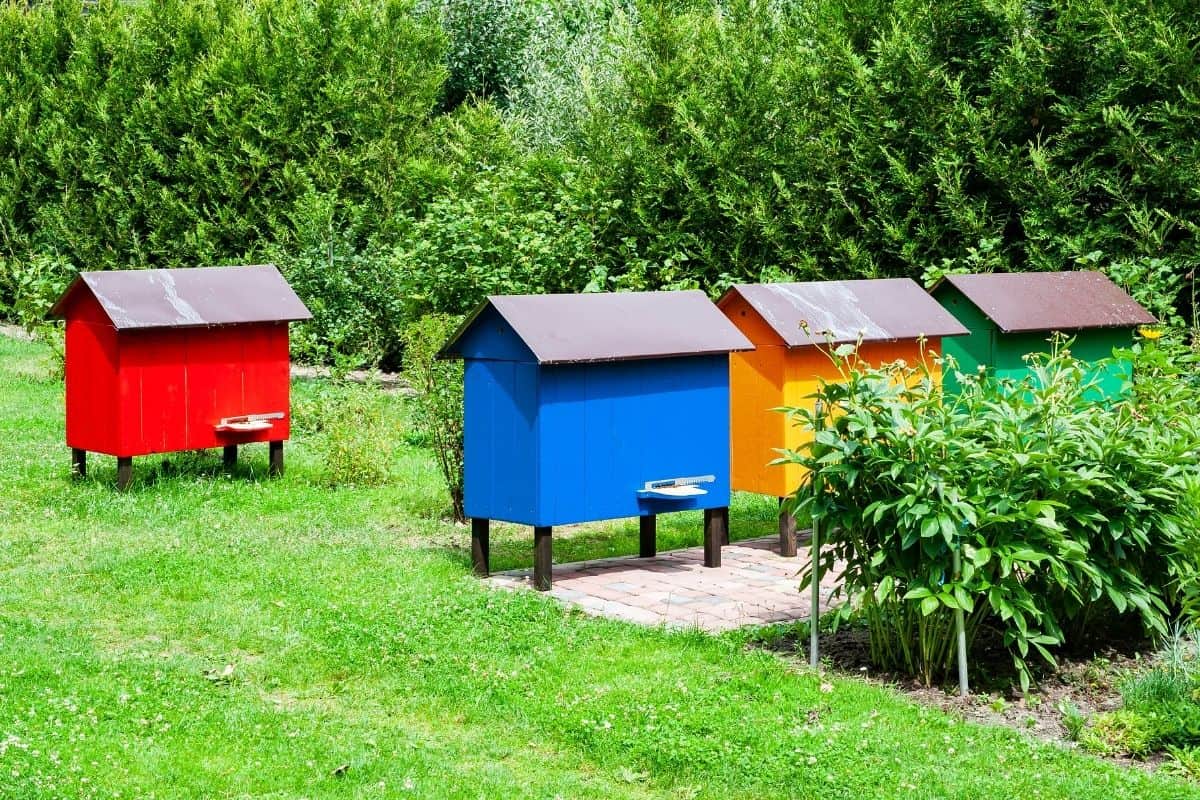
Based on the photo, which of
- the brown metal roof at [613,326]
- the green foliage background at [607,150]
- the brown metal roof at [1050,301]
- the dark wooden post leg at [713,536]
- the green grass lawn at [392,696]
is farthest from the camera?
the green foliage background at [607,150]

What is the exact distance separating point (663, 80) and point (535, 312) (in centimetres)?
645

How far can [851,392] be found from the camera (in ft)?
21.0

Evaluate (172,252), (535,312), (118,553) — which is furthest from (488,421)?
(172,252)

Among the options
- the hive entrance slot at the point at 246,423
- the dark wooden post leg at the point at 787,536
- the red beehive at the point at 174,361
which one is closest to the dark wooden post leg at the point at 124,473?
the red beehive at the point at 174,361

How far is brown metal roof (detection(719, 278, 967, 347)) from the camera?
28.2ft

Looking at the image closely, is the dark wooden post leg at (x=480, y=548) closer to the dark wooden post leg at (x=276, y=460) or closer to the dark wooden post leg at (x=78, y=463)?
the dark wooden post leg at (x=276, y=460)

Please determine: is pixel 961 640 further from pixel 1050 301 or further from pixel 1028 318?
pixel 1050 301

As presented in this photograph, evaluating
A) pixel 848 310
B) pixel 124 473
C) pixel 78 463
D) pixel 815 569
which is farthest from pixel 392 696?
pixel 78 463

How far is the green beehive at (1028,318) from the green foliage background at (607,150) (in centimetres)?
65

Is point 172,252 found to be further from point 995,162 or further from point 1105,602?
point 1105,602

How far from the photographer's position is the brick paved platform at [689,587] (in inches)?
288

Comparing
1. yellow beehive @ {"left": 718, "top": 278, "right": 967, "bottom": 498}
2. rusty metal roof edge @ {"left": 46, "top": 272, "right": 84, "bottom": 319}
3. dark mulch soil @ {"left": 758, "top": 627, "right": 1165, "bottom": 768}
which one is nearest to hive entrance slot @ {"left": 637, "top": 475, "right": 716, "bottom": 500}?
yellow beehive @ {"left": 718, "top": 278, "right": 967, "bottom": 498}

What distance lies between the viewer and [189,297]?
1038 cm

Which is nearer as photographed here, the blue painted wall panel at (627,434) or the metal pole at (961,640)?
the metal pole at (961,640)
